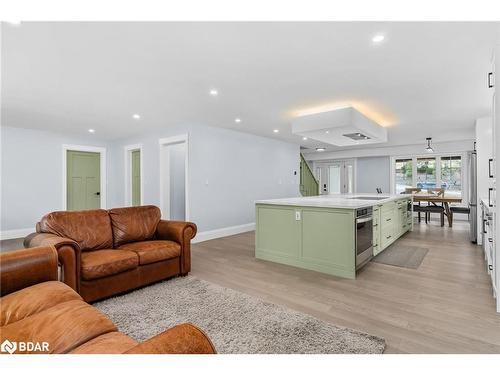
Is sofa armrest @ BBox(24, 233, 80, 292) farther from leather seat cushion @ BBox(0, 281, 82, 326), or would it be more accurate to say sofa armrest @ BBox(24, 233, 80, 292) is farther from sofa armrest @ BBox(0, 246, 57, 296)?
leather seat cushion @ BBox(0, 281, 82, 326)

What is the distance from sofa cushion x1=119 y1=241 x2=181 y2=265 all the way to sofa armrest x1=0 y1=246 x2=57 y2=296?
0.95m

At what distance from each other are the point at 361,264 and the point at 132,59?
11.1ft

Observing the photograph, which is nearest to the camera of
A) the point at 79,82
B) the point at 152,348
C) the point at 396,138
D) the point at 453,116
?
the point at 152,348

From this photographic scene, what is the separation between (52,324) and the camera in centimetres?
124

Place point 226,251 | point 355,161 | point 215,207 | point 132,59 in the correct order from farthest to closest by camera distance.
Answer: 1. point 355,161
2. point 215,207
3. point 226,251
4. point 132,59

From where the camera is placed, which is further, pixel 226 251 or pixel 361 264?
pixel 226 251

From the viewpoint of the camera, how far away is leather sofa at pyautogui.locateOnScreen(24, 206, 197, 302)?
230 centimetres

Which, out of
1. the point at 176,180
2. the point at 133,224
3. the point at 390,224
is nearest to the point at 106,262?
the point at 133,224

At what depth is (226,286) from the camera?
2.84 m

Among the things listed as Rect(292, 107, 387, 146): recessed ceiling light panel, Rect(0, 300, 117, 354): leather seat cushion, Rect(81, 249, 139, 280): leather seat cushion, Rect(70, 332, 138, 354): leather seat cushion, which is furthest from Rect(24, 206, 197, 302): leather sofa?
Rect(292, 107, 387, 146): recessed ceiling light panel

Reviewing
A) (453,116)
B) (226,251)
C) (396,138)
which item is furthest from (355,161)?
(226,251)

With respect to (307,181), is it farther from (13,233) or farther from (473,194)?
(13,233)

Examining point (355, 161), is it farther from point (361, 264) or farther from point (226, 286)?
point (226, 286)

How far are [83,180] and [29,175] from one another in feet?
3.65
